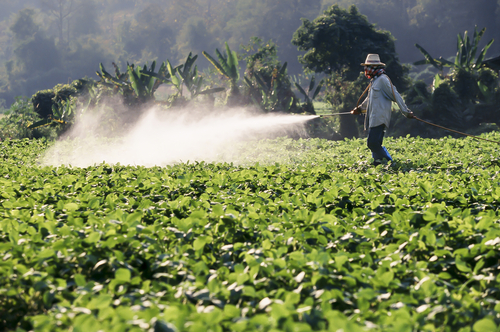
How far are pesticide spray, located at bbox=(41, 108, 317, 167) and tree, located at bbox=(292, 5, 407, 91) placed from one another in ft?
27.8

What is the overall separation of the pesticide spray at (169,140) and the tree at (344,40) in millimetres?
8479

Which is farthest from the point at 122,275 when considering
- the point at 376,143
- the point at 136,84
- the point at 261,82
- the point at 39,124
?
the point at 261,82

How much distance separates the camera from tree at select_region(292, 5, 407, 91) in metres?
27.5

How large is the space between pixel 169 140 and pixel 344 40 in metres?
17.0

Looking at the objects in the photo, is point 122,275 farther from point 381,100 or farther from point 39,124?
point 39,124

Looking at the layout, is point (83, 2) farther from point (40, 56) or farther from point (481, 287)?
point (481, 287)

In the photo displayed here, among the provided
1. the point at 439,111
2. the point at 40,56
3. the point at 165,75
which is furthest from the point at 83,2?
the point at 439,111

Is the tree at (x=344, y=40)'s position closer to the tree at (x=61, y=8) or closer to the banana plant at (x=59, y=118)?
the banana plant at (x=59, y=118)

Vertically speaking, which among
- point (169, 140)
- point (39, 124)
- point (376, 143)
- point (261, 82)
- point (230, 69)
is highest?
point (230, 69)

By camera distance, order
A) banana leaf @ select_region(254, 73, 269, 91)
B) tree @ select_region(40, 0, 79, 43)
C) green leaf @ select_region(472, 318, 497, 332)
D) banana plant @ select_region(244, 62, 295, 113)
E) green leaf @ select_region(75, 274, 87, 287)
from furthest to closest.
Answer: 1. tree @ select_region(40, 0, 79, 43)
2. banana leaf @ select_region(254, 73, 269, 91)
3. banana plant @ select_region(244, 62, 295, 113)
4. green leaf @ select_region(75, 274, 87, 287)
5. green leaf @ select_region(472, 318, 497, 332)

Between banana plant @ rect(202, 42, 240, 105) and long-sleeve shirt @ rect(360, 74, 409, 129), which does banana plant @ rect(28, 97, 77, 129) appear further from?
long-sleeve shirt @ rect(360, 74, 409, 129)

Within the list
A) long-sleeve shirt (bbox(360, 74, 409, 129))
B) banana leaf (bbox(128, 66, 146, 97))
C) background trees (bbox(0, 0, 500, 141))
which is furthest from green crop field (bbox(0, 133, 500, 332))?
background trees (bbox(0, 0, 500, 141))

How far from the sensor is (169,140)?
48.5 feet

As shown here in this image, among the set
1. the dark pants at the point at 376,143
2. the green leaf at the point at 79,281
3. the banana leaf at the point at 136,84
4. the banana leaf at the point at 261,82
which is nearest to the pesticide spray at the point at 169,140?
the banana leaf at the point at 136,84
